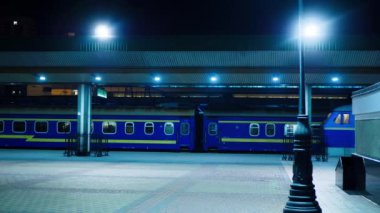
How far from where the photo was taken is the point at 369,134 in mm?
13984

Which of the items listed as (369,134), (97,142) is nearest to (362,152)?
(369,134)

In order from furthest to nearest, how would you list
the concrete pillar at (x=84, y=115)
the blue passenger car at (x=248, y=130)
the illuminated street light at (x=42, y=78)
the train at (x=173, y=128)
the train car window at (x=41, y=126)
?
the train car window at (x=41, y=126), the blue passenger car at (x=248, y=130), the train at (x=173, y=128), the concrete pillar at (x=84, y=115), the illuminated street light at (x=42, y=78)

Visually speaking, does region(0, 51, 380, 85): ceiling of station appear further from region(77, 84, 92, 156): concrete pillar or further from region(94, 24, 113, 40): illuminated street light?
region(77, 84, 92, 156): concrete pillar

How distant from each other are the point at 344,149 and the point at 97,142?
49.8 ft

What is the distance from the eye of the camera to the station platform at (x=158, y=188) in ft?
43.3

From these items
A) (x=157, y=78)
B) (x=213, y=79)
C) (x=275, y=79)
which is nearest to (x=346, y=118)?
(x=275, y=79)

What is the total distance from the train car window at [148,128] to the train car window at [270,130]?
7.36 meters

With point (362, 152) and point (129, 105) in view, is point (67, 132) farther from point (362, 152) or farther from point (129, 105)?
point (362, 152)

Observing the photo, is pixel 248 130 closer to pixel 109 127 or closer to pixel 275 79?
pixel 275 79

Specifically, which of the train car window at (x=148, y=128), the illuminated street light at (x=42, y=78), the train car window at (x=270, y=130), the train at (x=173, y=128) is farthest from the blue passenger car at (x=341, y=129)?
the illuminated street light at (x=42, y=78)

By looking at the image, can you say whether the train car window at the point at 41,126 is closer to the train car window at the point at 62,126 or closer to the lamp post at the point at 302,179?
the train car window at the point at 62,126

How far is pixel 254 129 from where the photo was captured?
34.7 m

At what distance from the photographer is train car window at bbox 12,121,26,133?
37.7m

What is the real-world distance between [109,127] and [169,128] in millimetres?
4120
